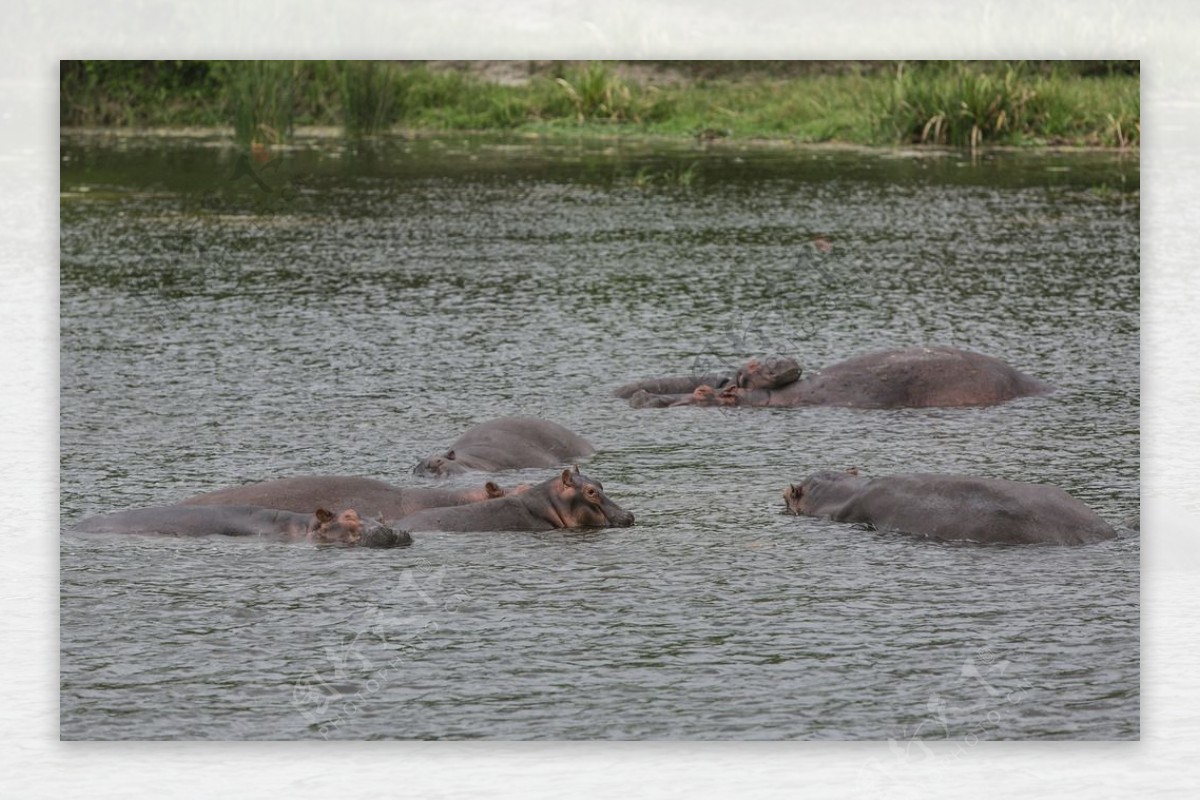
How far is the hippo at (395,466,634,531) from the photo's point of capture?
941cm

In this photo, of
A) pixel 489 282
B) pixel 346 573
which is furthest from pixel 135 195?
pixel 346 573

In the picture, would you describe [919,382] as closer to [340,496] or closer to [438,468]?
[438,468]

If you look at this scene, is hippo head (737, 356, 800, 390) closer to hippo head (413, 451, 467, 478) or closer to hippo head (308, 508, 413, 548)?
hippo head (413, 451, 467, 478)

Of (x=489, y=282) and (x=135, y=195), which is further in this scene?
(x=135, y=195)

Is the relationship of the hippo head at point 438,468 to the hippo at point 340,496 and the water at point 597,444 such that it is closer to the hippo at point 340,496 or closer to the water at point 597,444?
the water at point 597,444

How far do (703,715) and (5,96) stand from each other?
15.6ft

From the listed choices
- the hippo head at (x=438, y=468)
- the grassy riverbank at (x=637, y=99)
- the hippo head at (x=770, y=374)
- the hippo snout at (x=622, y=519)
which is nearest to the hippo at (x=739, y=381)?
the hippo head at (x=770, y=374)

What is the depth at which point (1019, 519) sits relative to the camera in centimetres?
910

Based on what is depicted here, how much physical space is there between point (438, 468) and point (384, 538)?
1.36 meters

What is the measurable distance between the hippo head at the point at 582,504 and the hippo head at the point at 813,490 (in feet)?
2.49

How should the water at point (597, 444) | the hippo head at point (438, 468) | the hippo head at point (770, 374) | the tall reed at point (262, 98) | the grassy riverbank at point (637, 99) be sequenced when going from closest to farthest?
the water at point (597, 444), the hippo head at point (438, 468), the hippo head at point (770, 374), the tall reed at point (262, 98), the grassy riverbank at point (637, 99)

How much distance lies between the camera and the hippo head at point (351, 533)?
29.9 ft

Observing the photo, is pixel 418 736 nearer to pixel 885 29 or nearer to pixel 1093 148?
pixel 885 29

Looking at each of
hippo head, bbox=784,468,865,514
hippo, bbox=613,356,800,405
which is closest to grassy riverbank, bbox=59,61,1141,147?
hippo, bbox=613,356,800,405
